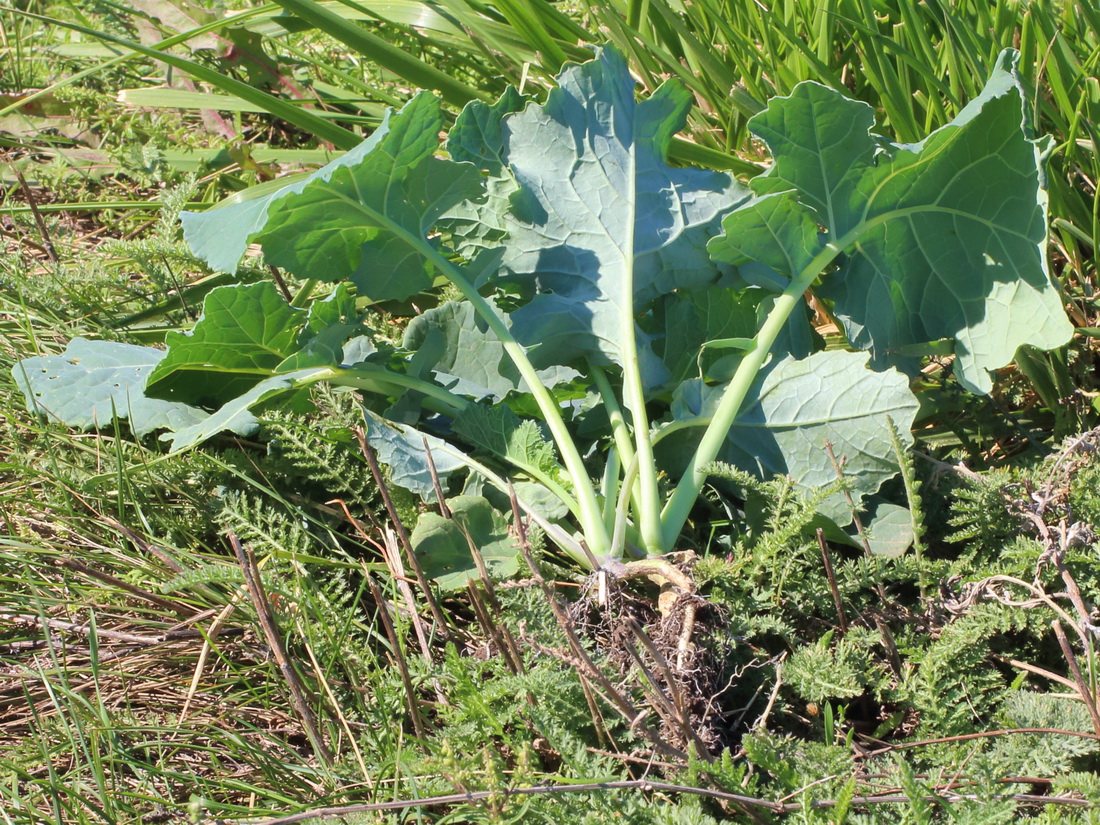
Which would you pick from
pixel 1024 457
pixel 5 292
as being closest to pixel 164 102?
pixel 5 292

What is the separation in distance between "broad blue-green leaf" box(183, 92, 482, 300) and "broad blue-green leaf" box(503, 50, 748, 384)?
133mm

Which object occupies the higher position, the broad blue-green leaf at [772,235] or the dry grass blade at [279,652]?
the broad blue-green leaf at [772,235]

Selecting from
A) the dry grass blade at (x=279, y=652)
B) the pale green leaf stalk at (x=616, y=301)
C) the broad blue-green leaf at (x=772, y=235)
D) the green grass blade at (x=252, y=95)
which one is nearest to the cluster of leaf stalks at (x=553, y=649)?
the dry grass blade at (x=279, y=652)

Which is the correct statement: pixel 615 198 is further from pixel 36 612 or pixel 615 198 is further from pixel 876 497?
pixel 36 612

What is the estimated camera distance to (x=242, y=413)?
153 cm

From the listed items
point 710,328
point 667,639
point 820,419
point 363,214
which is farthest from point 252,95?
point 667,639

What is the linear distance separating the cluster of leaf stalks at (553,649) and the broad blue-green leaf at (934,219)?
0.18m

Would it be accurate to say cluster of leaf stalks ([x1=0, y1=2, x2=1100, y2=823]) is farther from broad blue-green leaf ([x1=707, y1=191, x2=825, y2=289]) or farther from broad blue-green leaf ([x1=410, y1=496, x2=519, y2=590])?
broad blue-green leaf ([x1=707, y1=191, x2=825, y2=289])

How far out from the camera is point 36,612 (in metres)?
1.47

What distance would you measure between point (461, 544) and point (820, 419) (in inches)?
23.0

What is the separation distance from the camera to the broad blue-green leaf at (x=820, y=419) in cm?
142

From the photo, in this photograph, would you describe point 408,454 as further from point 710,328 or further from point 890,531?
point 890,531

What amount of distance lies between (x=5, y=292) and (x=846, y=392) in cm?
185

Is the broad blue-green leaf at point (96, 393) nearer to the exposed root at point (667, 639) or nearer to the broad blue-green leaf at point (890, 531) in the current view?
the exposed root at point (667, 639)
